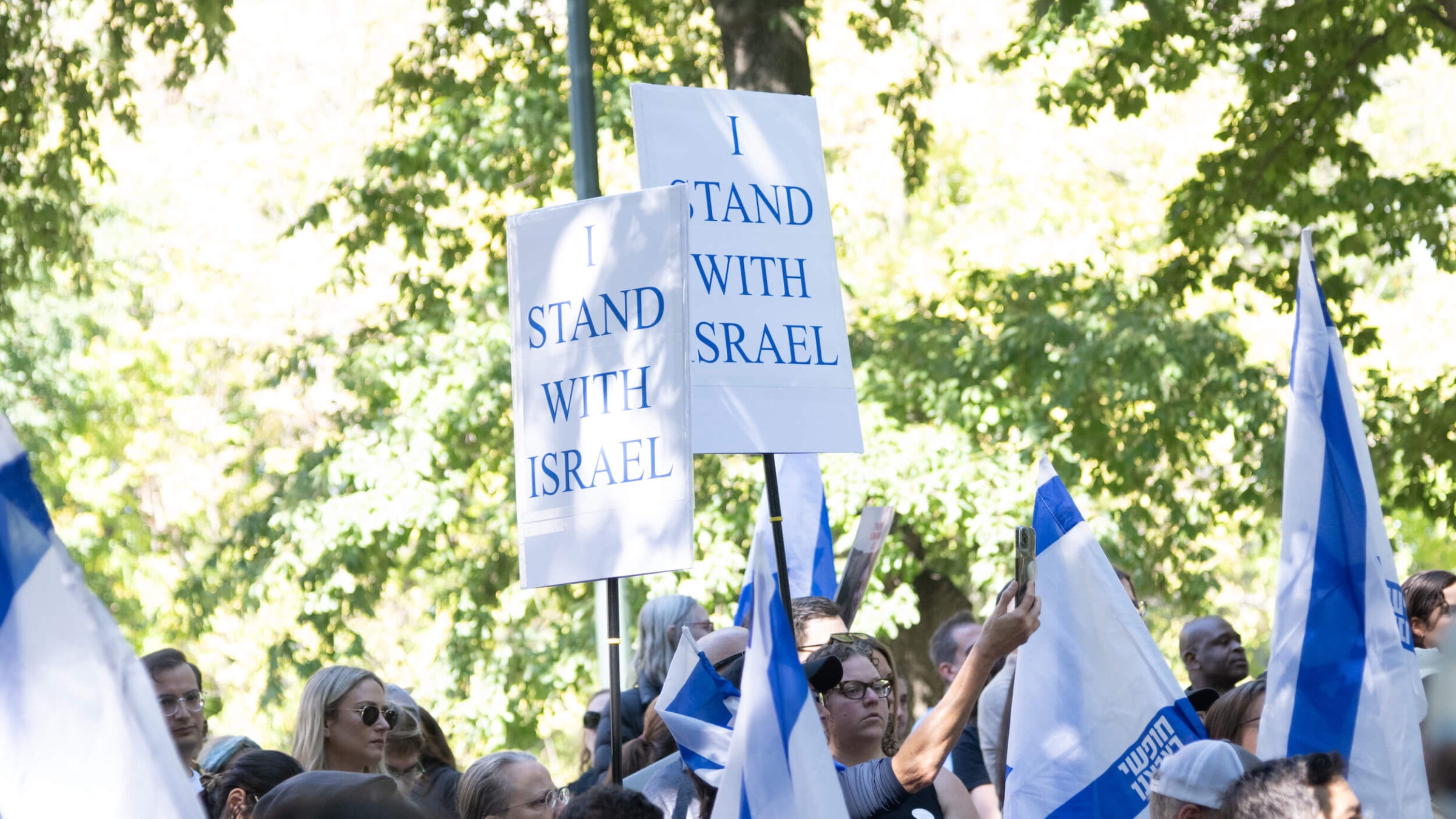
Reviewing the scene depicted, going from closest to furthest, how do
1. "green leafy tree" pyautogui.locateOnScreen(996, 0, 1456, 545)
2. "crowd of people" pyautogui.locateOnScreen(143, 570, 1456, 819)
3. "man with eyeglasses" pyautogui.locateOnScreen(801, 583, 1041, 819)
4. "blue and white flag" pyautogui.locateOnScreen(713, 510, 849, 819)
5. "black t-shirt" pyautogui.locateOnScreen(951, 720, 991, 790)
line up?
"crowd of people" pyautogui.locateOnScreen(143, 570, 1456, 819), "blue and white flag" pyautogui.locateOnScreen(713, 510, 849, 819), "man with eyeglasses" pyautogui.locateOnScreen(801, 583, 1041, 819), "black t-shirt" pyautogui.locateOnScreen(951, 720, 991, 790), "green leafy tree" pyautogui.locateOnScreen(996, 0, 1456, 545)

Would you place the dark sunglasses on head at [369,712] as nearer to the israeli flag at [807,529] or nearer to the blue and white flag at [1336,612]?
the israeli flag at [807,529]

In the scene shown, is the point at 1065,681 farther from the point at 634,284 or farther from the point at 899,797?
the point at 634,284

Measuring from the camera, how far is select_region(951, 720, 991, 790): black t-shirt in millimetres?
4852

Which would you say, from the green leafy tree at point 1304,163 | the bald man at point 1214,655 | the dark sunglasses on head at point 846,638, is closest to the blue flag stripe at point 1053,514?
the dark sunglasses on head at point 846,638

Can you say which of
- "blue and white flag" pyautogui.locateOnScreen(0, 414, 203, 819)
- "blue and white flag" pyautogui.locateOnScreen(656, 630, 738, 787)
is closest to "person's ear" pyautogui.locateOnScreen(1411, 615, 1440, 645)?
"blue and white flag" pyautogui.locateOnScreen(656, 630, 738, 787)

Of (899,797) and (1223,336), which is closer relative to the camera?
(899,797)

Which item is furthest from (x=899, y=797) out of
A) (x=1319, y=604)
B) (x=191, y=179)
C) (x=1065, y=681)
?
(x=191, y=179)

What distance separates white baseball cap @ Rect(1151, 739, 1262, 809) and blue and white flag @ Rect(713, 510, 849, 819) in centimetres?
68

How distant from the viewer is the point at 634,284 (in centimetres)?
427

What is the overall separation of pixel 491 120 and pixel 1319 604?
29.0 feet

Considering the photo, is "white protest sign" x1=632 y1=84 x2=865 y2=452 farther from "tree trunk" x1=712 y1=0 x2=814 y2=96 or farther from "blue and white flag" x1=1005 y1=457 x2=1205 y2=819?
"tree trunk" x1=712 y1=0 x2=814 y2=96

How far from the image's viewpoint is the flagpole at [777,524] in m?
4.37

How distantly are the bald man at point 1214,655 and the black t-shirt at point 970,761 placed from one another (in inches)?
43.6

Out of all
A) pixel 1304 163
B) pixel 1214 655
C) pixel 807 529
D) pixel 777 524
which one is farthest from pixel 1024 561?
pixel 1304 163
